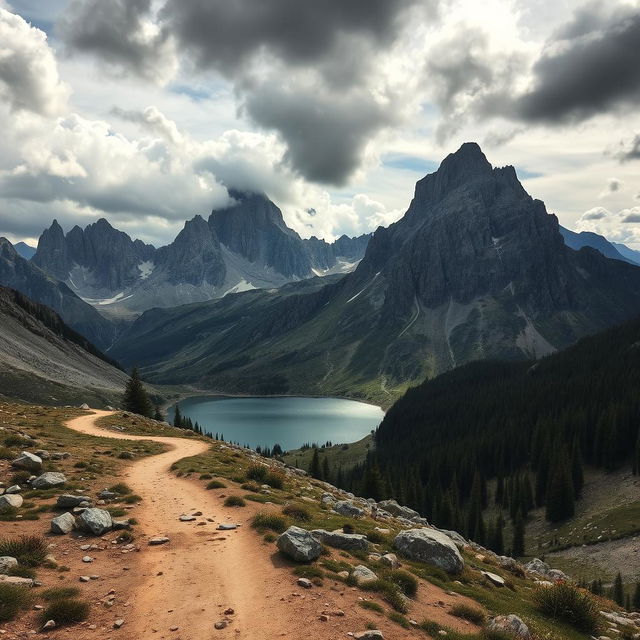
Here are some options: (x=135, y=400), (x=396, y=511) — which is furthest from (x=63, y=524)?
(x=135, y=400)

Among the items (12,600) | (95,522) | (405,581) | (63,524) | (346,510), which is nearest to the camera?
(12,600)

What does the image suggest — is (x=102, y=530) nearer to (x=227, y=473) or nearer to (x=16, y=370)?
(x=227, y=473)

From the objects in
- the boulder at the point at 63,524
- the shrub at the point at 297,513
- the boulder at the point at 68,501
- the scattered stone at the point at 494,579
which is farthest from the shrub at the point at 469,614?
the boulder at the point at 68,501

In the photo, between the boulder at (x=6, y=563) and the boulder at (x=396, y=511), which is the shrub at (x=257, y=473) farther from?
the boulder at (x=6, y=563)

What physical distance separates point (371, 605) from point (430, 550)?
695cm

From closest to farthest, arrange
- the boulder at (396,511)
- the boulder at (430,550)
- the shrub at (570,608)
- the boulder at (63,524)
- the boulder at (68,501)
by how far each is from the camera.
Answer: the shrub at (570,608) < the boulder at (63,524) < the boulder at (430,550) < the boulder at (68,501) < the boulder at (396,511)

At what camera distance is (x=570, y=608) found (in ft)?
59.5

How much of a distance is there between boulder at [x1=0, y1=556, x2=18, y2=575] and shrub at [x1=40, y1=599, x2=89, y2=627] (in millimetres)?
3140

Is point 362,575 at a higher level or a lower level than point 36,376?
higher

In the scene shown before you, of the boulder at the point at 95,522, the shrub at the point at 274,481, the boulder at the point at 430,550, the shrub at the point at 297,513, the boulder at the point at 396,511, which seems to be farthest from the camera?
the boulder at the point at 396,511

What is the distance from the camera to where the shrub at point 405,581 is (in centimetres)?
1614

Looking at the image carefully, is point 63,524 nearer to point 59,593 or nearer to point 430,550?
A: point 59,593

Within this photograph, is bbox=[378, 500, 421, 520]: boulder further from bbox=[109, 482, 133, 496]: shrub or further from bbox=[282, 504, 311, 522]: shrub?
bbox=[109, 482, 133, 496]: shrub

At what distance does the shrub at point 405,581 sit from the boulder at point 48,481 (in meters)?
19.5
